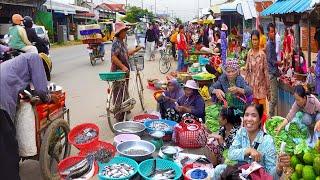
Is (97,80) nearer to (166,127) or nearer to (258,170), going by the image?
(166,127)

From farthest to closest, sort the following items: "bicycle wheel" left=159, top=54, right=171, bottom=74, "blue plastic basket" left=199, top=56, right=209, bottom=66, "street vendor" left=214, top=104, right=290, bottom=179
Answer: "bicycle wheel" left=159, top=54, right=171, bottom=74
"blue plastic basket" left=199, top=56, right=209, bottom=66
"street vendor" left=214, top=104, right=290, bottom=179

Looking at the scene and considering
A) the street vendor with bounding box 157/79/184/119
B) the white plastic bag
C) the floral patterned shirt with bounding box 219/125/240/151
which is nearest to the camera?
the white plastic bag

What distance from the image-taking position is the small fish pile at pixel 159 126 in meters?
5.59

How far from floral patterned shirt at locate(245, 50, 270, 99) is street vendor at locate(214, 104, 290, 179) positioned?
2494 millimetres

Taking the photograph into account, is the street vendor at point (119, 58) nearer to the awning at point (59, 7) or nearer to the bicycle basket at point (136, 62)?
the bicycle basket at point (136, 62)

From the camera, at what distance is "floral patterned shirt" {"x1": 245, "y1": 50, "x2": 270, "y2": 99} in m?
6.02

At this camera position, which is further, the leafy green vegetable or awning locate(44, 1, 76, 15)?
awning locate(44, 1, 76, 15)

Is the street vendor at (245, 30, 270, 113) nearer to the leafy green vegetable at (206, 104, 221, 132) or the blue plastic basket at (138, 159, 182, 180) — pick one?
the leafy green vegetable at (206, 104, 221, 132)

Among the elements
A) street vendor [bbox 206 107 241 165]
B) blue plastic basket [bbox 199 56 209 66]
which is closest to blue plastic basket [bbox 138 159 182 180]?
street vendor [bbox 206 107 241 165]

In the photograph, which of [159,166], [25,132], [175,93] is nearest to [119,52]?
[175,93]

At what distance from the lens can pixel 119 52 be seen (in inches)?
282

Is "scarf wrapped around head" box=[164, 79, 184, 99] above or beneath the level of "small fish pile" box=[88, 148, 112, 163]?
above

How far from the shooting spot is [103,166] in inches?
169

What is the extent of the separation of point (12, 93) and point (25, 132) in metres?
0.45
